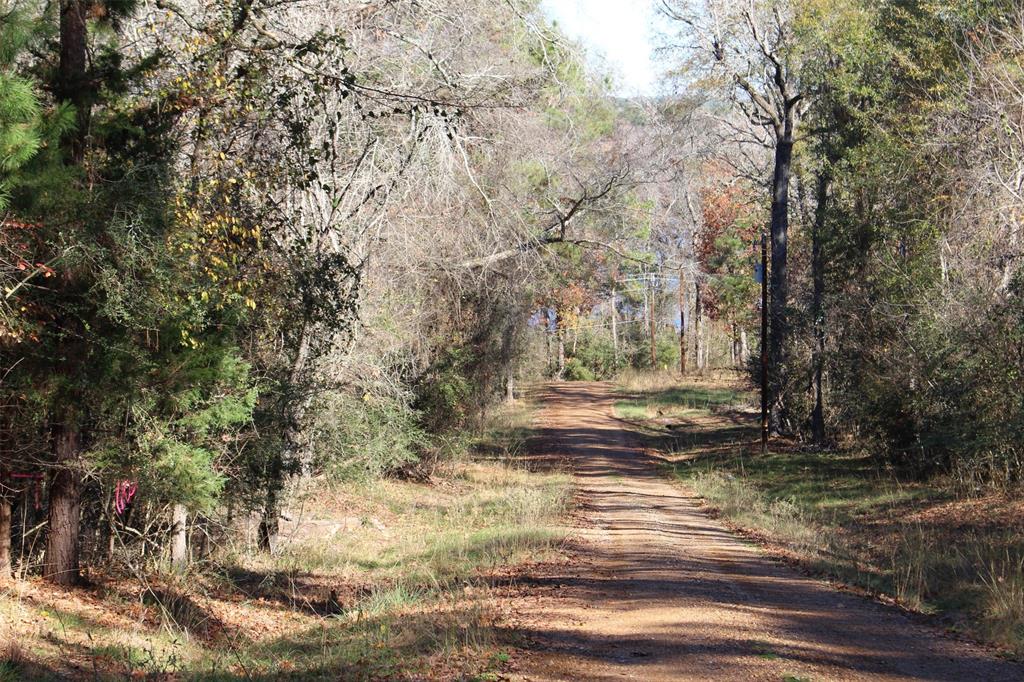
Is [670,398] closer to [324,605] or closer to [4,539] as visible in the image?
[324,605]

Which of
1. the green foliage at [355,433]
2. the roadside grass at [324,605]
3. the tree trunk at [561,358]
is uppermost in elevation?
the tree trunk at [561,358]

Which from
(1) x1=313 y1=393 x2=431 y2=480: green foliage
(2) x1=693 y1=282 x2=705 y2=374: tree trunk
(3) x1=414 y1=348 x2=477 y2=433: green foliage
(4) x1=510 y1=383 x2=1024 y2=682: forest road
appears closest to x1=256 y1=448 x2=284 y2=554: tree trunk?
(1) x1=313 y1=393 x2=431 y2=480: green foliage

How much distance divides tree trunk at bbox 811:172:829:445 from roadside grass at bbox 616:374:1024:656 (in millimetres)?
1236

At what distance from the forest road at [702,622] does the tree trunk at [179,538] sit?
4954mm

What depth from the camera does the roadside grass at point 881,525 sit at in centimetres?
1042

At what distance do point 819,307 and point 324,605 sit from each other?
17695 millimetres

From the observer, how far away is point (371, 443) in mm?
16469

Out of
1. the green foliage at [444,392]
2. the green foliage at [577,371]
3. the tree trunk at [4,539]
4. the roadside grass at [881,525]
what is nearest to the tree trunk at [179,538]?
the tree trunk at [4,539]

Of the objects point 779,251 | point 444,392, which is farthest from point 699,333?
point 444,392

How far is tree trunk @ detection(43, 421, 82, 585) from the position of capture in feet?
36.4

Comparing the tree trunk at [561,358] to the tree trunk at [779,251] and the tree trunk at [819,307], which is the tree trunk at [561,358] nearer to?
the tree trunk at [779,251]

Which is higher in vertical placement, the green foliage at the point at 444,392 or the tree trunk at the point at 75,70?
the tree trunk at the point at 75,70

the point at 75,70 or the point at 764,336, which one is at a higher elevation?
the point at 75,70

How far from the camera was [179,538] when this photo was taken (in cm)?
1341
